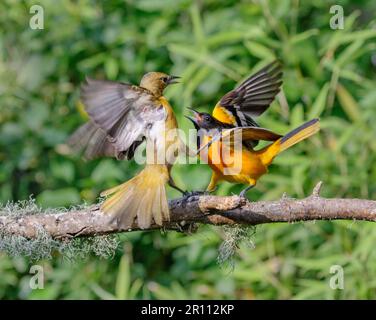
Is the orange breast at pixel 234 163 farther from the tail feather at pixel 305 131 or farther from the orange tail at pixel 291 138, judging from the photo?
the tail feather at pixel 305 131

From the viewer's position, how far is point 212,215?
374 centimetres

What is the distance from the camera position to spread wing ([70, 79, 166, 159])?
3820mm

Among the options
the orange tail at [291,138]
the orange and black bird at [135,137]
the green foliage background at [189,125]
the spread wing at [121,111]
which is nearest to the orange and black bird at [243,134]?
the orange tail at [291,138]

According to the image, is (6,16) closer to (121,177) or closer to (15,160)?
(15,160)

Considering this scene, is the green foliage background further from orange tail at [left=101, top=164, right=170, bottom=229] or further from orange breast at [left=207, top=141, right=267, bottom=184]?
orange tail at [left=101, top=164, right=170, bottom=229]

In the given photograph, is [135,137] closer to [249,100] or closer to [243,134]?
[243,134]

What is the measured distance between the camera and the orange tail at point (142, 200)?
371 centimetres

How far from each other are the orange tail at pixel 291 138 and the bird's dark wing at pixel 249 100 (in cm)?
27

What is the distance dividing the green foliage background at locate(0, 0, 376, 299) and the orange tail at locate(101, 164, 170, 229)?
1.49 m

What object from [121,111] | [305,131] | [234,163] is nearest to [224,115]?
[234,163]

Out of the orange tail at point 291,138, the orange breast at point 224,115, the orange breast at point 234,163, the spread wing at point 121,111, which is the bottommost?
the orange breast at point 234,163

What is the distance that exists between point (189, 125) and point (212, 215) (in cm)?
175

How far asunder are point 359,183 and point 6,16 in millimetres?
2577

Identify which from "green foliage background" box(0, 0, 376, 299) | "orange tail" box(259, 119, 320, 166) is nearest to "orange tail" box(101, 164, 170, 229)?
"orange tail" box(259, 119, 320, 166)
